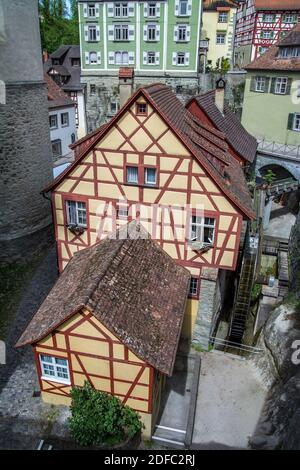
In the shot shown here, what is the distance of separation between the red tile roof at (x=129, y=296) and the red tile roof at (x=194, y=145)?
332cm

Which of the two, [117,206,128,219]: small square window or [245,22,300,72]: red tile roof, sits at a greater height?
[245,22,300,72]: red tile roof

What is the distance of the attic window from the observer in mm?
12553

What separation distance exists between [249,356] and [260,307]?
10.6ft

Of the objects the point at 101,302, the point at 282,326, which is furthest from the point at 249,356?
the point at 101,302

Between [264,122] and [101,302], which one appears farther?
[264,122]

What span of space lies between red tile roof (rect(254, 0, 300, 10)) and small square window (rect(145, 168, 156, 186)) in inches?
1462

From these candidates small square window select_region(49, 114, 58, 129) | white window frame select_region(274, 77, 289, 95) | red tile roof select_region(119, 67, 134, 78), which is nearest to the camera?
red tile roof select_region(119, 67, 134, 78)

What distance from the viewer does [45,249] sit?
2066 cm

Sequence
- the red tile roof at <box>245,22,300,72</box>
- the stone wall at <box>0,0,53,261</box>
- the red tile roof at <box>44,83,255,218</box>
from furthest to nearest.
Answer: the red tile roof at <box>245,22,300,72</box>, the stone wall at <box>0,0,53,261</box>, the red tile roof at <box>44,83,255,218</box>

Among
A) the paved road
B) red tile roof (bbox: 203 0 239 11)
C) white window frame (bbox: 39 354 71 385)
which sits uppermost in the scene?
red tile roof (bbox: 203 0 239 11)

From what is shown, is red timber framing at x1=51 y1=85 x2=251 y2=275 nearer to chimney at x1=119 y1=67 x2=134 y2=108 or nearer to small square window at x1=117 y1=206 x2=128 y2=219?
small square window at x1=117 y1=206 x2=128 y2=219

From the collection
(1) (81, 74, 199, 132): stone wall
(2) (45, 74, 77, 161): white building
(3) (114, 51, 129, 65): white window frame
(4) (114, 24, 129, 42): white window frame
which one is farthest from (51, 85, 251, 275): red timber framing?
(4) (114, 24, 129, 42): white window frame

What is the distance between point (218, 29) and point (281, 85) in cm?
2540
